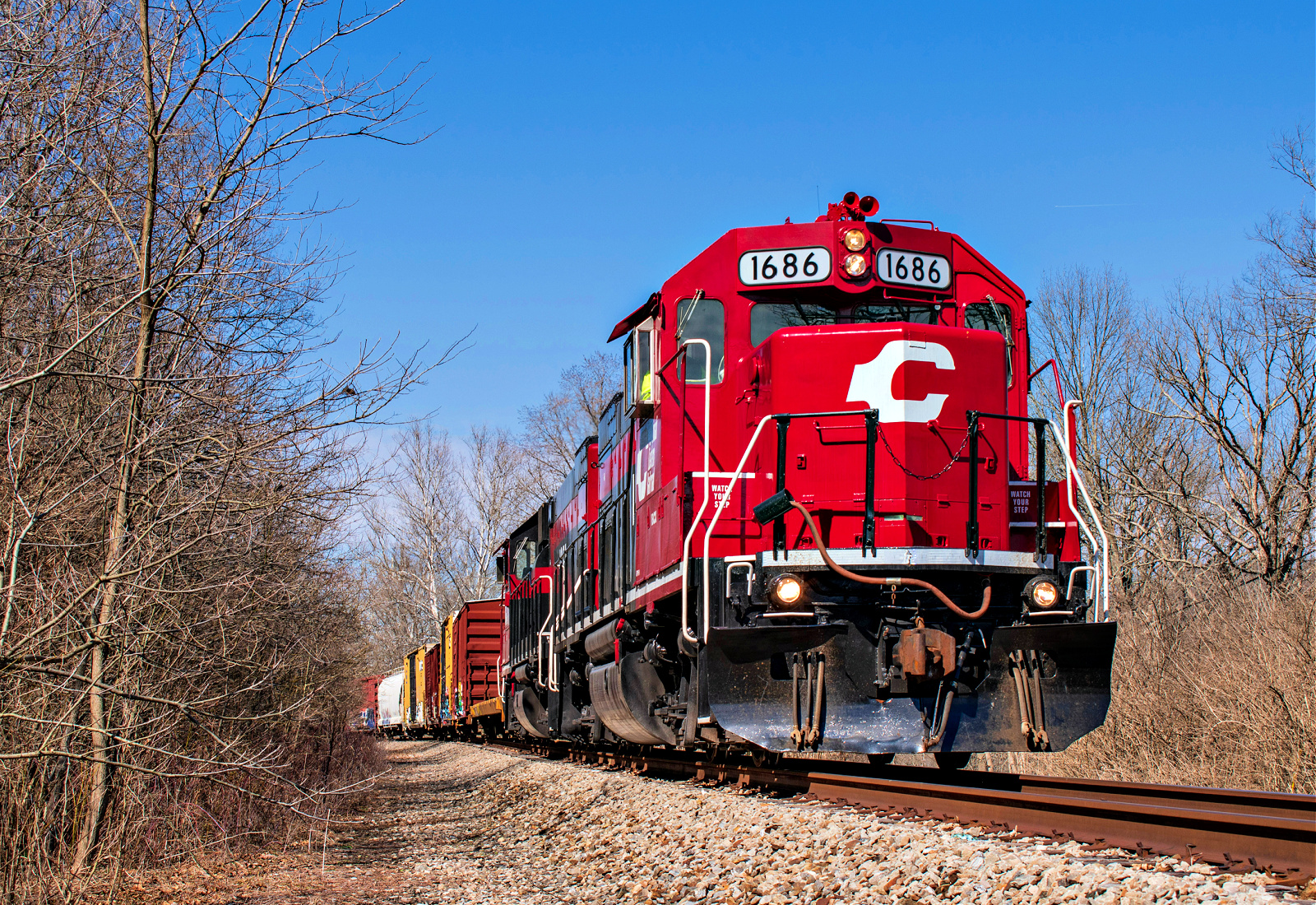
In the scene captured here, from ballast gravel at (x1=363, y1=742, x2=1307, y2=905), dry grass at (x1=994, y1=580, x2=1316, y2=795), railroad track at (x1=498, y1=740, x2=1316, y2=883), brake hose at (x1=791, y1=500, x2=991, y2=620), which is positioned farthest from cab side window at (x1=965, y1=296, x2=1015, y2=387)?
dry grass at (x1=994, y1=580, x2=1316, y2=795)

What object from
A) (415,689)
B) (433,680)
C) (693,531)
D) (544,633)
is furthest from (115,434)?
(415,689)

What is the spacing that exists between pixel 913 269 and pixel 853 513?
6.15 ft

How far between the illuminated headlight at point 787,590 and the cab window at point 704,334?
190cm

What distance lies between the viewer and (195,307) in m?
7.19

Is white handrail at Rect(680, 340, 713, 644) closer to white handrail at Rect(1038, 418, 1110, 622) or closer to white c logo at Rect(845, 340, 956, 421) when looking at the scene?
white c logo at Rect(845, 340, 956, 421)

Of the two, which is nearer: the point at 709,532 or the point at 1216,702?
the point at 709,532

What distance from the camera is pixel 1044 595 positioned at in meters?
6.75

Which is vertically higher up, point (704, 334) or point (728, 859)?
point (704, 334)

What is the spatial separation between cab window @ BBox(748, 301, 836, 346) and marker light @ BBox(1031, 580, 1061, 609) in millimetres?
2377

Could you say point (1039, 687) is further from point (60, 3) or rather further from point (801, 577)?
point (60, 3)

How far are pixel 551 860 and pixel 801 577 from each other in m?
2.83

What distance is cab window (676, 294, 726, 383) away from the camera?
804 cm

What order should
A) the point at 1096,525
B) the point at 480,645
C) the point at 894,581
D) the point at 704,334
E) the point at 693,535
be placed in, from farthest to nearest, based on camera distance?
1. the point at 480,645
2. the point at 704,334
3. the point at 693,535
4. the point at 1096,525
5. the point at 894,581

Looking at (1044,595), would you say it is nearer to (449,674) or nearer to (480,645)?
(480,645)
